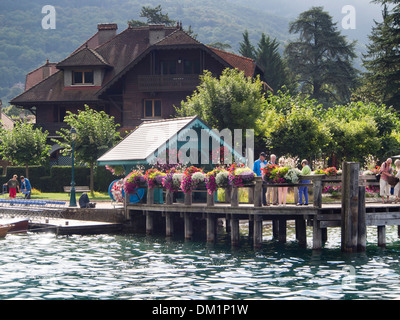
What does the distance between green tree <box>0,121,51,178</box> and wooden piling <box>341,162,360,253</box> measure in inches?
1221

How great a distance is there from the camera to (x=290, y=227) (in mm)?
33000

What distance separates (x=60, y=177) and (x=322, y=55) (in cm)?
3858

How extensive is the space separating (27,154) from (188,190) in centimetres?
2521

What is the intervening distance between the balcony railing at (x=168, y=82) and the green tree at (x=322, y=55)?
26204mm

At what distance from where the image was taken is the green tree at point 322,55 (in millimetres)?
73125

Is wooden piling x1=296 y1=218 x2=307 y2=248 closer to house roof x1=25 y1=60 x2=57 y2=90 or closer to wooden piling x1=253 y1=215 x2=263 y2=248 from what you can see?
wooden piling x1=253 y1=215 x2=263 y2=248

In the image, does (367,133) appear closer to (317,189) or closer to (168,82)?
(168,82)

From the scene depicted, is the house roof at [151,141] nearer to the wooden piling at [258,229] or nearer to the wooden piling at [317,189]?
the wooden piling at [258,229]

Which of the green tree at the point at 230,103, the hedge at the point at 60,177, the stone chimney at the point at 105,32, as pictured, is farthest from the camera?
the stone chimney at the point at 105,32

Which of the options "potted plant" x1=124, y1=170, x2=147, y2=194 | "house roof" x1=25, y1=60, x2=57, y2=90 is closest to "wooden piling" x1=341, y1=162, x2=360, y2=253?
"potted plant" x1=124, y1=170, x2=147, y2=194

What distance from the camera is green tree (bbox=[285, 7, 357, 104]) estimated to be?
240ft

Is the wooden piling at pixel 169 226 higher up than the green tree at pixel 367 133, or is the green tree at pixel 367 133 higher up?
the green tree at pixel 367 133

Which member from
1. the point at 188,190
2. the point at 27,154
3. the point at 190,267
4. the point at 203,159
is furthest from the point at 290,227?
the point at 27,154

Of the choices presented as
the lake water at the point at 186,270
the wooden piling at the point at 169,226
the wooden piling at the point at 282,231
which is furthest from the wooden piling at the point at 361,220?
the wooden piling at the point at 169,226
